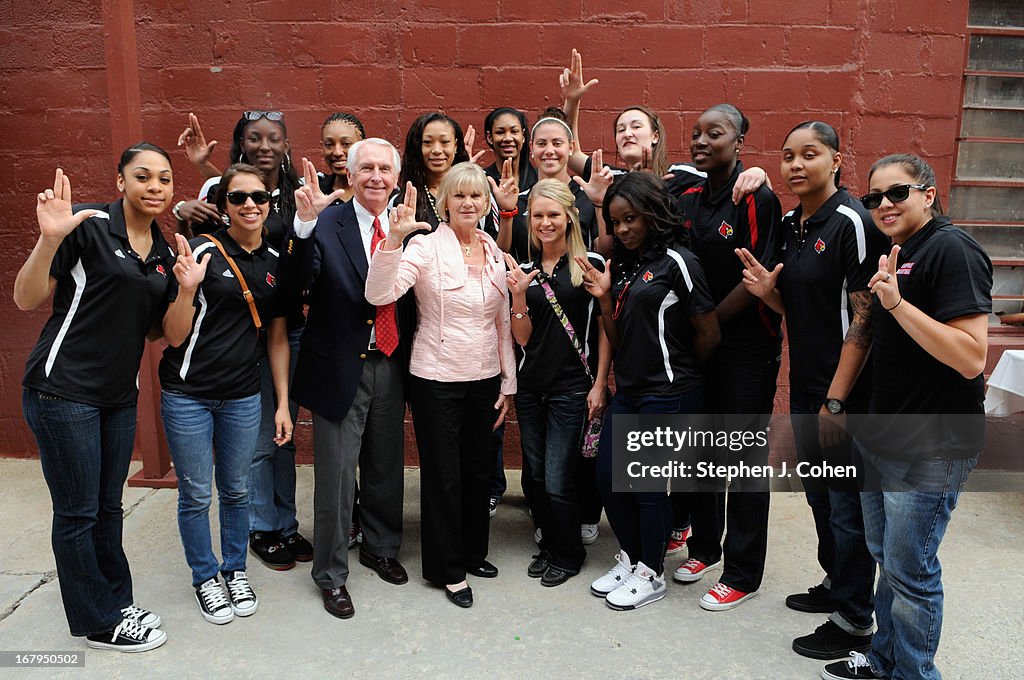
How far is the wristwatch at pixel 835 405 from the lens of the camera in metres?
3.13

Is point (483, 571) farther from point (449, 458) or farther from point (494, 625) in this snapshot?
point (449, 458)

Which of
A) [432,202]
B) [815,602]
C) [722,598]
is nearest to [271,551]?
[432,202]

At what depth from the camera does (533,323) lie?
12.3 ft

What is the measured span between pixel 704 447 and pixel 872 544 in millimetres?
916

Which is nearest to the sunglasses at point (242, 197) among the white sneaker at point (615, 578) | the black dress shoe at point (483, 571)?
the black dress shoe at point (483, 571)

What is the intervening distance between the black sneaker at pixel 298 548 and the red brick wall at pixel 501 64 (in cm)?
264

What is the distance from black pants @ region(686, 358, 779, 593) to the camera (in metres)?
3.63

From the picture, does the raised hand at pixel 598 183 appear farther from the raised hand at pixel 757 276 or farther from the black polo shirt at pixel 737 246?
the raised hand at pixel 757 276

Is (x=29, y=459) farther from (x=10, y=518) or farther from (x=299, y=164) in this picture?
(x=299, y=164)

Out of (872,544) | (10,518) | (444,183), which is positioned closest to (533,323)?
(444,183)

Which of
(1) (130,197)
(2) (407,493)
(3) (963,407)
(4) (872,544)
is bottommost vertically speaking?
(2) (407,493)

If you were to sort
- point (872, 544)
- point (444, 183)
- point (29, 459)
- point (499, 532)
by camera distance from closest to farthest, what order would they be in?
1. point (872, 544)
2. point (444, 183)
3. point (499, 532)
4. point (29, 459)

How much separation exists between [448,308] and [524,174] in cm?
118

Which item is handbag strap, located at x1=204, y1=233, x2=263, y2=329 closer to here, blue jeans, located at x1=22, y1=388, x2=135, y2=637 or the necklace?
blue jeans, located at x1=22, y1=388, x2=135, y2=637
